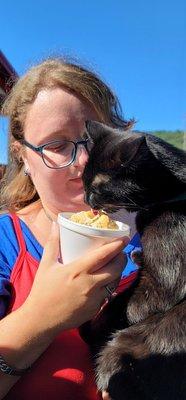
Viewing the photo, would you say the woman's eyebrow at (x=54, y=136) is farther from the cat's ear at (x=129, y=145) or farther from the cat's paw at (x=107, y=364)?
the cat's paw at (x=107, y=364)

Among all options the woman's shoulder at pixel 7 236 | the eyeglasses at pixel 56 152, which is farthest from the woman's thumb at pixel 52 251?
the eyeglasses at pixel 56 152

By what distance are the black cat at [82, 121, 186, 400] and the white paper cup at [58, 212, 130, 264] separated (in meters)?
0.36

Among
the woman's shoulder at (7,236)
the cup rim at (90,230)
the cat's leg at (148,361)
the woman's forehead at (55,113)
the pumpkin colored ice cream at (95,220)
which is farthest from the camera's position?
the woman's forehead at (55,113)

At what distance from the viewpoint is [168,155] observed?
1.85m

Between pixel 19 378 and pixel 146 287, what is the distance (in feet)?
1.85

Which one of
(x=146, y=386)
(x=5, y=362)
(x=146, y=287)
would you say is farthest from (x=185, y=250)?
(x=5, y=362)

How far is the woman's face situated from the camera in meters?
2.02

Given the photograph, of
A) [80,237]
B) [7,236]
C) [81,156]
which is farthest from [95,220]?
[81,156]

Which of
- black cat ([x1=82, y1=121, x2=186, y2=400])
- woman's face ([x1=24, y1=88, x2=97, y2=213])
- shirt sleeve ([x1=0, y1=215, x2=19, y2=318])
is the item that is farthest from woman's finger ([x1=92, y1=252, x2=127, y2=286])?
woman's face ([x1=24, y1=88, x2=97, y2=213])

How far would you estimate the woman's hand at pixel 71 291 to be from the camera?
1.33 meters

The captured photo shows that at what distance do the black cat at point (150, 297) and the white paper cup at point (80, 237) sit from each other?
0.36 meters

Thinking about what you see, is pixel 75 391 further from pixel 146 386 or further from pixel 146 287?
pixel 146 287

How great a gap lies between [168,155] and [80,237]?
0.72m

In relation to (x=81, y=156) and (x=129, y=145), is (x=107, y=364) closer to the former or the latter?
(x=129, y=145)
